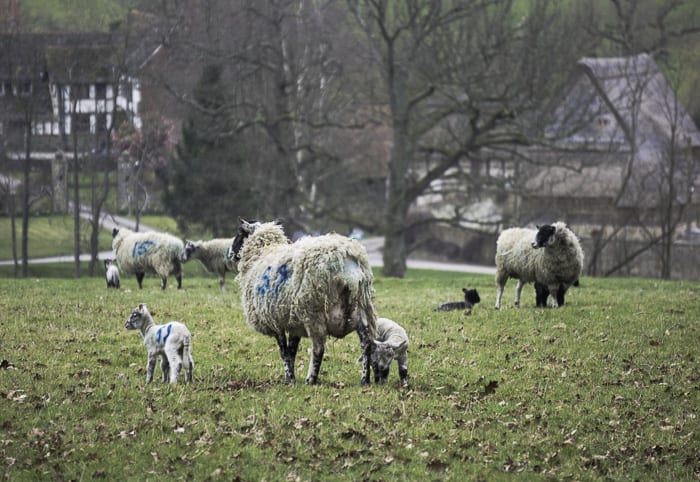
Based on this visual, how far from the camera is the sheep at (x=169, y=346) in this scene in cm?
1125

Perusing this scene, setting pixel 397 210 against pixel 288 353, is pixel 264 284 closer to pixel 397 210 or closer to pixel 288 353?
pixel 288 353

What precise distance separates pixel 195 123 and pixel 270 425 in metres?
35.5

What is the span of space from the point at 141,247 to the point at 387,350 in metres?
13.4

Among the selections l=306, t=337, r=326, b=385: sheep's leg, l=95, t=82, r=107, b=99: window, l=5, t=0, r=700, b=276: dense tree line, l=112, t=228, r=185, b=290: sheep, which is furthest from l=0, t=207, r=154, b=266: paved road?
l=306, t=337, r=326, b=385: sheep's leg

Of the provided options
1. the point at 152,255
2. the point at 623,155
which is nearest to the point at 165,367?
the point at 152,255

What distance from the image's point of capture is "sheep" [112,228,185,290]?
75.7 ft

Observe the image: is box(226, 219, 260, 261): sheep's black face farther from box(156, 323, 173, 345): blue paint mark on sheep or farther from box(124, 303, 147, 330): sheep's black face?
box(156, 323, 173, 345): blue paint mark on sheep

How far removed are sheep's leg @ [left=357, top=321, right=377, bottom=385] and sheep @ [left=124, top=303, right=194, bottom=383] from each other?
2.19m

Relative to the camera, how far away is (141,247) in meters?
23.2

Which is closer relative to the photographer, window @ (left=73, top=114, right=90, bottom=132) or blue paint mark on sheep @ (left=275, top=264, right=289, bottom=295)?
blue paint mark on sheep @ (left=275, top=264, right=289, bottom=295)

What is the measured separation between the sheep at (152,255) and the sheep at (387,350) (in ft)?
40.6

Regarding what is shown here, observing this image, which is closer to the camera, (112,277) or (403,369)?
(403,369)

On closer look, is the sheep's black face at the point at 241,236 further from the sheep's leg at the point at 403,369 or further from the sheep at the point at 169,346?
the sheep's leg at the point at 403,369

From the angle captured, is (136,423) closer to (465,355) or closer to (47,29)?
(465,355)
